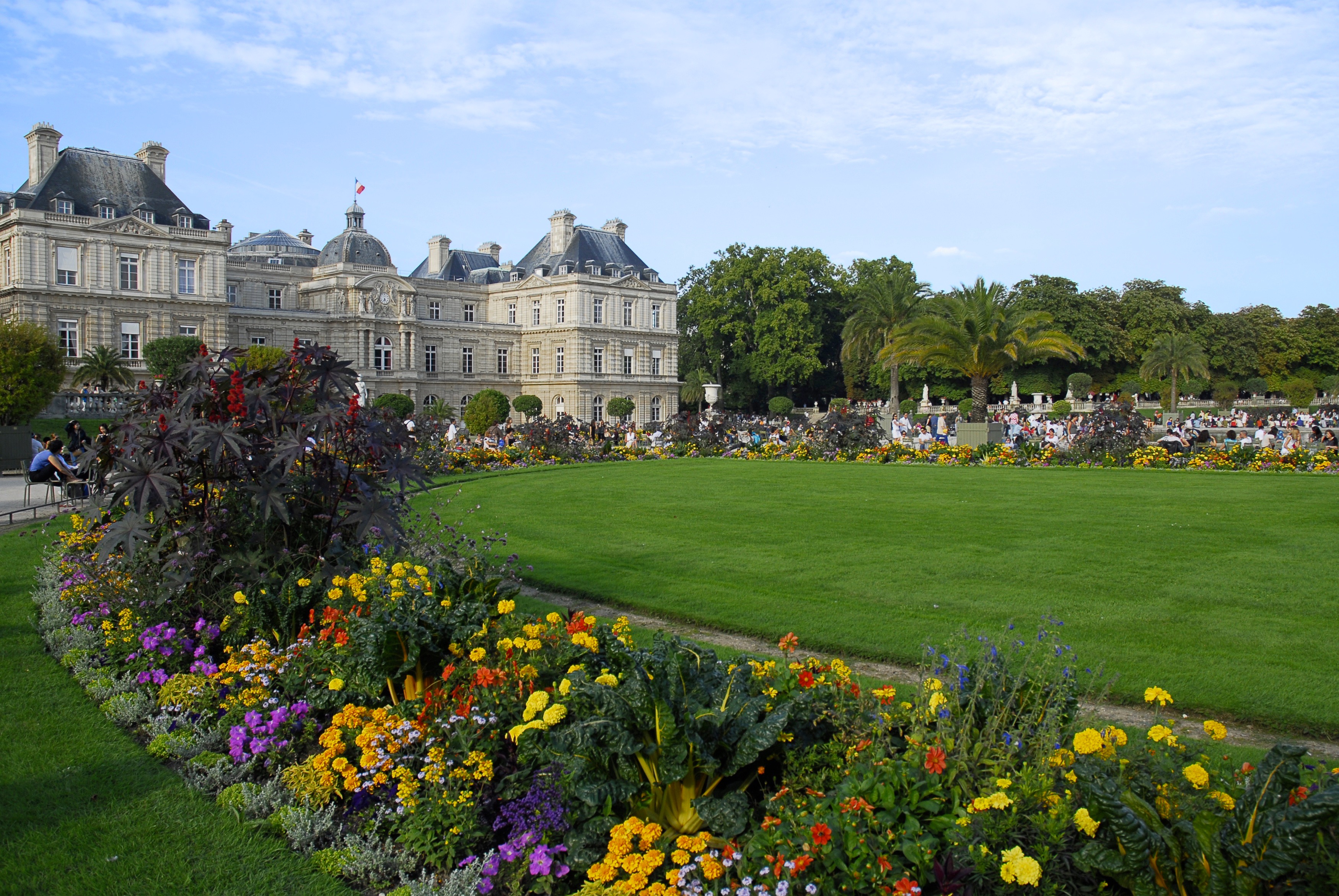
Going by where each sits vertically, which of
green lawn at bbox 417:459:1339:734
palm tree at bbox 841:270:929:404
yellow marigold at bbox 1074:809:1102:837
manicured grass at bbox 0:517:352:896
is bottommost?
manicured grass at bbox 0:517:352:896

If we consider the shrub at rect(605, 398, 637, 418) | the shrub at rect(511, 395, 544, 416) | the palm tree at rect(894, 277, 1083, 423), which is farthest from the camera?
the shrub at rect(605, 398, 637, 418)

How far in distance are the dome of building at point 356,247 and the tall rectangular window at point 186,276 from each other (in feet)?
33.1

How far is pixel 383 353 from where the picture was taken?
52.7 m

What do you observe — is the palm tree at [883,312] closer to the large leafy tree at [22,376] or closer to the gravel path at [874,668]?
the large leafy tree at [22,376]

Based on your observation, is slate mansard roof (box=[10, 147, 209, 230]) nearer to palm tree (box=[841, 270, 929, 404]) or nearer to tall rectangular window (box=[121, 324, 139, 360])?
tall rectangular window (box=[121, 324, 139, 360])

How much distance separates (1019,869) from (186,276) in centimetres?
4767

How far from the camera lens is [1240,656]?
5.75 metres

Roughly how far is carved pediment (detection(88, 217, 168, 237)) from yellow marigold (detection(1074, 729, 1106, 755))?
46541mm

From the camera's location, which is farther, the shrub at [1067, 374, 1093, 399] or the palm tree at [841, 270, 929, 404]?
the shrub at [1067, 374, 1093, 399]

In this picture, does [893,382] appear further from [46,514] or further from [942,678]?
[942,678]

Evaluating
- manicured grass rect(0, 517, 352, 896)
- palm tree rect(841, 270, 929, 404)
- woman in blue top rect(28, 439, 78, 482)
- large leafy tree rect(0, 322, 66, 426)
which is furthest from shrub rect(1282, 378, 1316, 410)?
manicured grass rect(0, 517, 352, 896)

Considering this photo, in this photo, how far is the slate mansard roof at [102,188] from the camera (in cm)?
3962

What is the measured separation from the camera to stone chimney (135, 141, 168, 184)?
4300cm

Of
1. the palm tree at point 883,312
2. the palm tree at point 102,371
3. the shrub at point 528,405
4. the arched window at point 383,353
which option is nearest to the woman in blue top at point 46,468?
the palm tree at point 102,371
